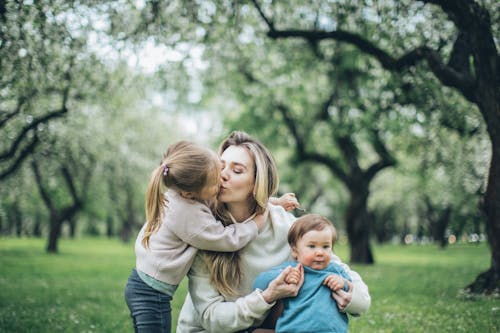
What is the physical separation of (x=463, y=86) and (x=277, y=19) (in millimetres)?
6866

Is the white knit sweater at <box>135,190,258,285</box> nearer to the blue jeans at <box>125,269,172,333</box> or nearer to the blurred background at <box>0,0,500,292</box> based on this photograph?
the blue jeans at <box>125,269,172,333</box>

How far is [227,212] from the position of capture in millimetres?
4020

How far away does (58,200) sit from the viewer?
1113 inches

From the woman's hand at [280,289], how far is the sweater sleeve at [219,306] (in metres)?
0.05

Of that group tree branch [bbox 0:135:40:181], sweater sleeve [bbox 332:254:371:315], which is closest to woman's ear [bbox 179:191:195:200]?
sweater sleeve [bbox 332:254:371:315]

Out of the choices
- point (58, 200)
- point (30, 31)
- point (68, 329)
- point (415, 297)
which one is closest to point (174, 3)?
point (30, 31)

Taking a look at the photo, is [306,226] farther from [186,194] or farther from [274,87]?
[274,87]

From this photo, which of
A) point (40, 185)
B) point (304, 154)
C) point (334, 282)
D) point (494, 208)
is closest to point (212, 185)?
point (334, 282)

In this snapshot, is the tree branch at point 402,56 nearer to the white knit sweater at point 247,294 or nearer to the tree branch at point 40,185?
the white knit sweater at point 247,294

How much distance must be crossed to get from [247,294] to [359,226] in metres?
19.0

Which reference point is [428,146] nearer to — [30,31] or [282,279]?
[30,31]

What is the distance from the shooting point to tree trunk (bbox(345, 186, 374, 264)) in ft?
71.8

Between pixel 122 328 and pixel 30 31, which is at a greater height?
pixel 30 31

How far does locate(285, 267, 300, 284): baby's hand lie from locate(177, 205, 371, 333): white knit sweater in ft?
0.72
